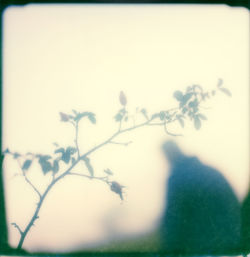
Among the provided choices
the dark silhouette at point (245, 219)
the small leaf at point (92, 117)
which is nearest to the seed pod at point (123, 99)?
the small leaf at point (92, 117)

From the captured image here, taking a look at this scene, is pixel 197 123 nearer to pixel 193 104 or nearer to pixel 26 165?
pixel 193 104

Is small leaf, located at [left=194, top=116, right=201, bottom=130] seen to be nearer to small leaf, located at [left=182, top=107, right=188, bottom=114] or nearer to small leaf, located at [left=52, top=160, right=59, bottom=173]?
small leaf, located at [left=182, top=107, right=188, bottom=114]

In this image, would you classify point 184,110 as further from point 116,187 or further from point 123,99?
point 116,187

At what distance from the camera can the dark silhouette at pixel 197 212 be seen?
1056mm

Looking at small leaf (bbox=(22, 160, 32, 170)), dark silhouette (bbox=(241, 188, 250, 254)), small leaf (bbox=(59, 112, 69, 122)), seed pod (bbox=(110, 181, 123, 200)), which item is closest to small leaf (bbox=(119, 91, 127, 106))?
small leaf (bbox=(59, 112, 69, 122))

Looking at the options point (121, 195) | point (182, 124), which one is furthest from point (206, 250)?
point (182, 124)

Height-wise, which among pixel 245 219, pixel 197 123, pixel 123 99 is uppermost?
pixel 123 99

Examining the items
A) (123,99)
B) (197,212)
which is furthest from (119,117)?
(197,212)

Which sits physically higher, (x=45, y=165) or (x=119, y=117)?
(x=119, y=117)

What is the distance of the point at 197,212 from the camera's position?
1.07 m

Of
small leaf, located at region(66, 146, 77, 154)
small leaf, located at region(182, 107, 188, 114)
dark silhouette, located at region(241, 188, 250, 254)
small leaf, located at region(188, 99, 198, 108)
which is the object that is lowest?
dark silhouette, located at region(241, 188, 250, 254)

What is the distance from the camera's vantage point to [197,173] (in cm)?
111

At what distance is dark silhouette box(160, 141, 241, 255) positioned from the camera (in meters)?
1.06

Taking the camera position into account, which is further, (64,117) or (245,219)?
(245,219)
